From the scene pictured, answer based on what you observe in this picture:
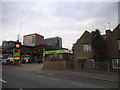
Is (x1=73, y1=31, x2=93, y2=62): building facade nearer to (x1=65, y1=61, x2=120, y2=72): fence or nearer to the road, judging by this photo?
(x1=65, y1=61, x2=120, y2=72): fence

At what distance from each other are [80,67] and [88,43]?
5898 millimetres

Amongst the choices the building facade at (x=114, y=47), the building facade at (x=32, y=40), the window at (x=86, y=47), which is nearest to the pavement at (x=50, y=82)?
the building facade at (x=114, y=47)

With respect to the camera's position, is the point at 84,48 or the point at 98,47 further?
the point at 84,48

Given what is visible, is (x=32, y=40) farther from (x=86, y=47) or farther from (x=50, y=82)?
(x=50, y=82)

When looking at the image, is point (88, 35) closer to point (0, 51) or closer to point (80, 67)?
point (80, 67)

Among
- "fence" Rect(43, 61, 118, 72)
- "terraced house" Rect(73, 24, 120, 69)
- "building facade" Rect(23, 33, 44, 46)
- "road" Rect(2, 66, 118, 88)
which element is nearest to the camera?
"road" Rect(2, 66, 118, 88)

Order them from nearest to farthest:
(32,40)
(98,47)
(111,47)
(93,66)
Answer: (93,66), (98,47), (111,47), (32,40)

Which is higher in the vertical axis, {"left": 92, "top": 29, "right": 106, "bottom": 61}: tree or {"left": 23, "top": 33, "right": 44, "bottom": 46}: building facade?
{"left": 23, "top": 33, "right": 44, "bottom": 46}: building facade

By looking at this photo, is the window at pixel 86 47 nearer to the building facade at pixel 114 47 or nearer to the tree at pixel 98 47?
the tree at pixel 98 47

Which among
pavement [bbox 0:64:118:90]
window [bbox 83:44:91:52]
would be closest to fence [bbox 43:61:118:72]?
window [bbox 83:44:91:52]

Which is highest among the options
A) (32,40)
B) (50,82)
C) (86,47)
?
(32,40)

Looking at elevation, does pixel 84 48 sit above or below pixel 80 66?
above

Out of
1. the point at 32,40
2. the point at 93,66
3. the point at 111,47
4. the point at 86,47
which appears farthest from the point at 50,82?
the point at 32,40

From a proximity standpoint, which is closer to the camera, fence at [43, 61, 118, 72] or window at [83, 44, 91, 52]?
fence at [43, 61, 118, 72]
